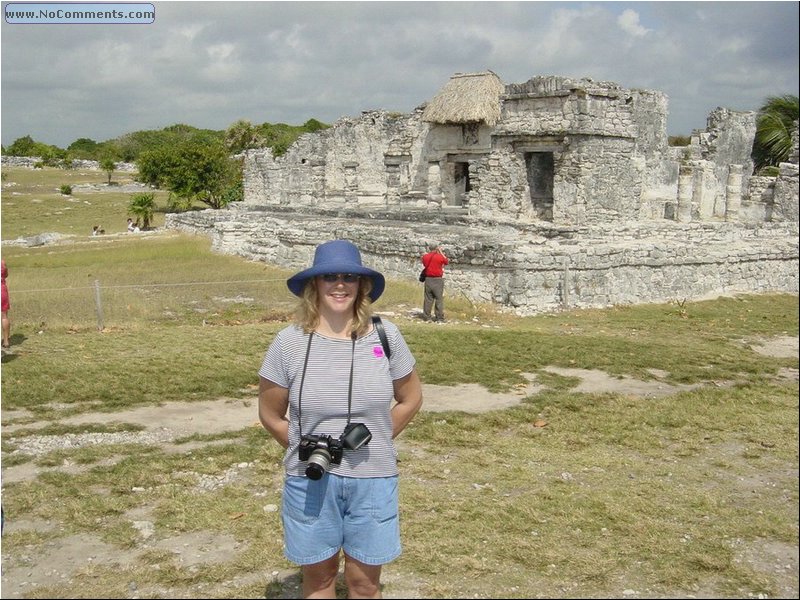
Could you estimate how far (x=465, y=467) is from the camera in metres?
5.66

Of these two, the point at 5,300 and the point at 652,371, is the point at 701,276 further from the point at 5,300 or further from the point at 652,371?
the point at 5,300

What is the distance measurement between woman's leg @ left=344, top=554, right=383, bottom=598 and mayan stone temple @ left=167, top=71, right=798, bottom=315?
9.25 meters

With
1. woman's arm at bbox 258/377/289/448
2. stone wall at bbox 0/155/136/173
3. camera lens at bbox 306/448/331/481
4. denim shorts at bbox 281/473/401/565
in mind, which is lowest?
denim shorts at bbox 281/473/401/565

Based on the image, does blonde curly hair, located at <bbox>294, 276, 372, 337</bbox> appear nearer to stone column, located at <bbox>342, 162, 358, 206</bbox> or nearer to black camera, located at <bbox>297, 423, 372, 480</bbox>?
black camera, located at <bbox>297, 423, 372, 480</bbox>

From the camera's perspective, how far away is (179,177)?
A: 1204 inches

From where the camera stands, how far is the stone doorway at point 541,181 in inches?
720

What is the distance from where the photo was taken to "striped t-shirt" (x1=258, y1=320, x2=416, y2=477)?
3.08 m

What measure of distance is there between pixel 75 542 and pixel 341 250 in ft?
7.90

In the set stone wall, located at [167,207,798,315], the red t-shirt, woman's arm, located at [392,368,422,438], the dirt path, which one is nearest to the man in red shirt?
the red t-shirt

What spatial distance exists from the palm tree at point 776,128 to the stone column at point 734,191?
7.96m

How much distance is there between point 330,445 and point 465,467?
2799 mm

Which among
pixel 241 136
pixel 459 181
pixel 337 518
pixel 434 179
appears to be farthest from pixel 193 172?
pixel 337 518

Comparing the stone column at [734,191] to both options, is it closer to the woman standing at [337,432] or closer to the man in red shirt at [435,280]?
the man in red shirt at [435,280]

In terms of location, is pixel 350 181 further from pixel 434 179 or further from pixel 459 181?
pixel 459 181
